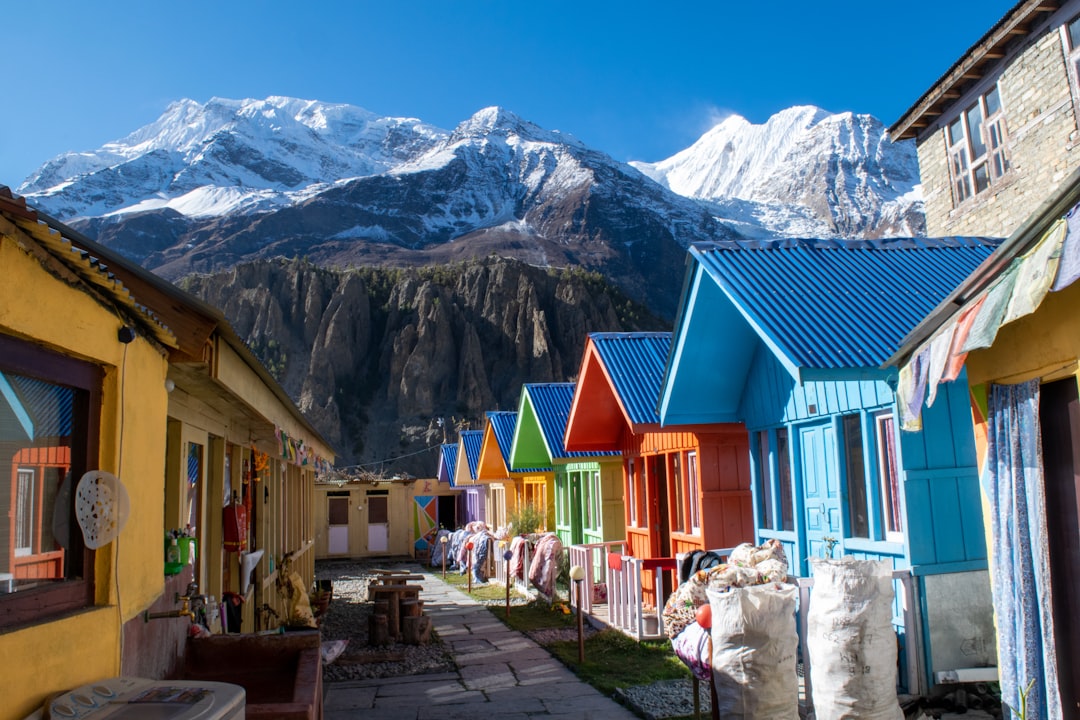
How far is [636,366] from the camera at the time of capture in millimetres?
12852

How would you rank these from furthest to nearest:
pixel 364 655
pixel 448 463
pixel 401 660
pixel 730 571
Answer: pixel 448 463, pixel 364 655, pixel 401 660, pixel 730 571

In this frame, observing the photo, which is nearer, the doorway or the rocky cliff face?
the doorway

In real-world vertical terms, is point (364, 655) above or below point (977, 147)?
below

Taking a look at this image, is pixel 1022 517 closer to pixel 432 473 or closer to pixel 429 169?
pixel 432 473

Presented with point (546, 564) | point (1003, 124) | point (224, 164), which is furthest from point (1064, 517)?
point (224, 164)

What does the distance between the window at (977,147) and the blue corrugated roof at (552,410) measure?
335 inches

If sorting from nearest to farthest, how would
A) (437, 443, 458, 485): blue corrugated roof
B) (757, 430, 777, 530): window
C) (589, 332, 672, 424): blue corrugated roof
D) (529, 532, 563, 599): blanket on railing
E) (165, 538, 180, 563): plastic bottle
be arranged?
(165, 538, 180, 563): plastic bottle
(757, 430, 777, 530): window
(589, 332, 672, 424): blue corrugated roof
(529, 532, 563, 599): blanket on railing
(437, 443, 458, 485): blue corrugated roof

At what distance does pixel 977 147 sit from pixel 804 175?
160986 mm

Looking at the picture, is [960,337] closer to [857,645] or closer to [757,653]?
[857,645]

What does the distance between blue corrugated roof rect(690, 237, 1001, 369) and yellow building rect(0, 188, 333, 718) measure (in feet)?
13.8

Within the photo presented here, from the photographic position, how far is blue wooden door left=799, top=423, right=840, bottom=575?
7789 millimetres

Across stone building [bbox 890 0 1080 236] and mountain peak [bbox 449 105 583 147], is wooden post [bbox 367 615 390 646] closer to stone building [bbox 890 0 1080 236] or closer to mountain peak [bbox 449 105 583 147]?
stone building [bbox 890 0 1080 236]

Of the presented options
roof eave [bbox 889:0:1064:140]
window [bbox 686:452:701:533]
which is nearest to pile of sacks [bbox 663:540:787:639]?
window [bbox 686:452:701:533]

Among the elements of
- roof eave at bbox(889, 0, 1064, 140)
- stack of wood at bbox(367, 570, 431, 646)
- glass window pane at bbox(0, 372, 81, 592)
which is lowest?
stack of wood at bbox(367, 570, 431, 646)
